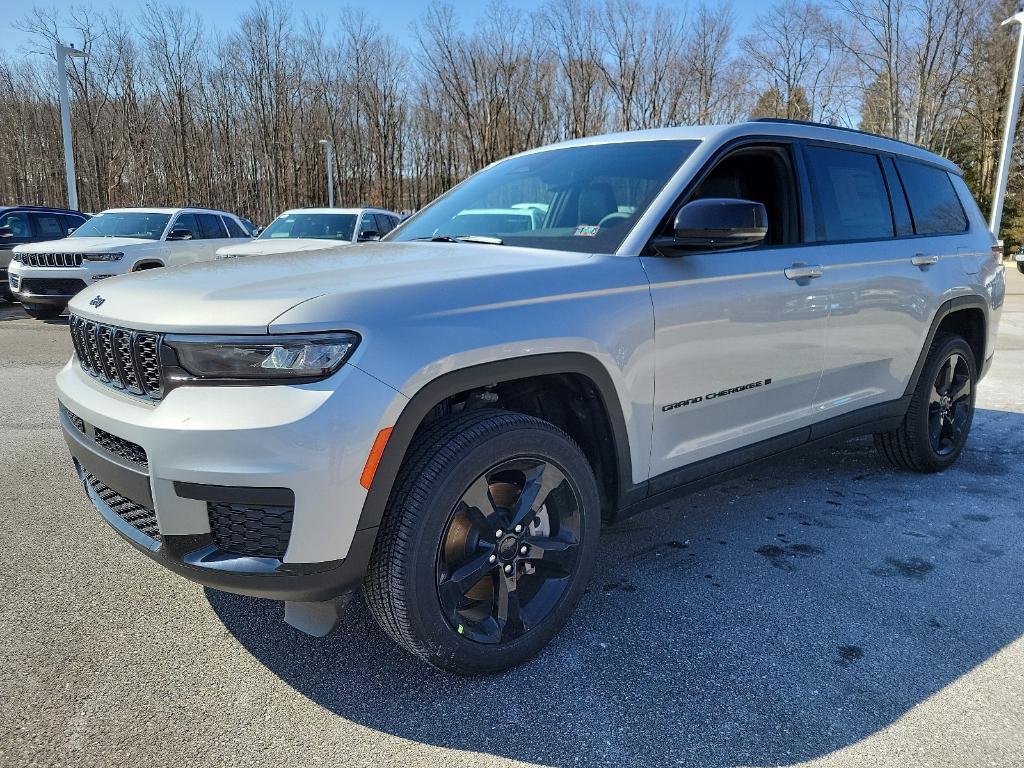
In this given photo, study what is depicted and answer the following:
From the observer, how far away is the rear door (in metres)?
3.53

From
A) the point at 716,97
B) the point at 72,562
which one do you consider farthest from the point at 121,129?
the point at 72,562

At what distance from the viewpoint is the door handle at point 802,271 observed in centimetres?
322

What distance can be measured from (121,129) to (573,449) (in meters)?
45.2

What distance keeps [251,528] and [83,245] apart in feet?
36.6

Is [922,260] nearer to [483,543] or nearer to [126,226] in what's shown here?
[483,543]

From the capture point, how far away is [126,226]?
12484mm

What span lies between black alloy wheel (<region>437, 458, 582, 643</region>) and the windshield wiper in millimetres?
1041

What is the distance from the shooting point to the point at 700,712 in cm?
227

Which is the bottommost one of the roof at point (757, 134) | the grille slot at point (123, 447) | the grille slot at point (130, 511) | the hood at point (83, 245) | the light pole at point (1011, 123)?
the grille slot at point (130, 511)

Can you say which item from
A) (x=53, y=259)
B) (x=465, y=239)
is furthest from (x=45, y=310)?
(x=465, y=239)

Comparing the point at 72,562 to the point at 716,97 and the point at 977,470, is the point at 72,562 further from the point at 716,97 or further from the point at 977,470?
the point at 716,97

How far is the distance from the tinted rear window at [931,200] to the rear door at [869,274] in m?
0.07

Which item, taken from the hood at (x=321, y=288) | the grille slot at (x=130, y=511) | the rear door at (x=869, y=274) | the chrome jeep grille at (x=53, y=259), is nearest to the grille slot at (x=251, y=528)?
the grille slot at (x=130, y=511)

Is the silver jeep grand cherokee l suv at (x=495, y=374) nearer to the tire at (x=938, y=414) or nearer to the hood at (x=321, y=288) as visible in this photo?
the hood at (x=321, y=288)
